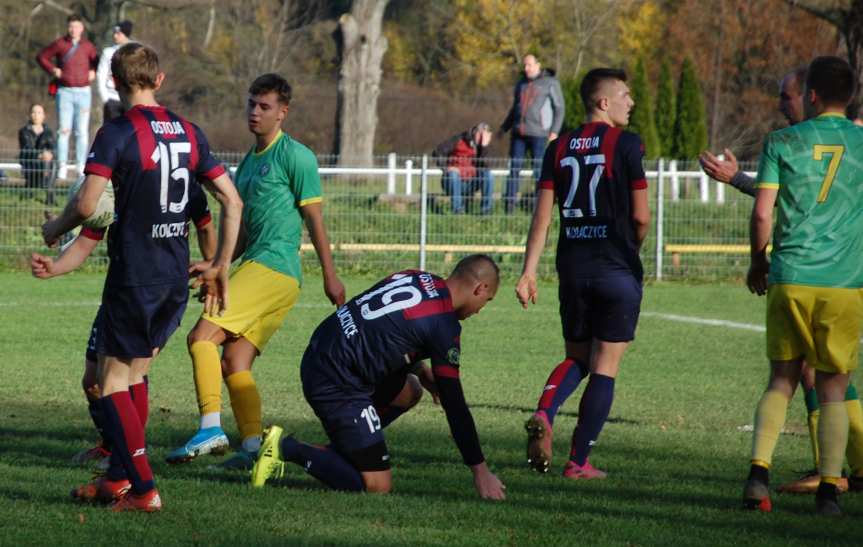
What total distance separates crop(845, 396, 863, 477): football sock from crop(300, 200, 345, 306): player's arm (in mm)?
2656

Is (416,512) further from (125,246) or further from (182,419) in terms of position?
(182,419)

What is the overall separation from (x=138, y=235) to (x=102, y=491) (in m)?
1.11

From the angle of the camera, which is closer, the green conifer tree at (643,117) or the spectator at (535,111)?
the spectator at (535,111)

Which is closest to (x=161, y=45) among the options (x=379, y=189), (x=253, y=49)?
(x=253, y=49)

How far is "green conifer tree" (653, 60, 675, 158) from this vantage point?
37344 mm

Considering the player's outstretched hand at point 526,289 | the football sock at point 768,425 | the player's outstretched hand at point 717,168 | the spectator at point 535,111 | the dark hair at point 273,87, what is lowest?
the football sock at point 768,425

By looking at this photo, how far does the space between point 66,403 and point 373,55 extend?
19.2 meters

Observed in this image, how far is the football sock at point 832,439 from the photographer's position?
615cm

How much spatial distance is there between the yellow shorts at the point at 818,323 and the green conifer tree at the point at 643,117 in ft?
96.5

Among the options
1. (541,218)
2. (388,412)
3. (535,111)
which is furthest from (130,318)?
(535,111)

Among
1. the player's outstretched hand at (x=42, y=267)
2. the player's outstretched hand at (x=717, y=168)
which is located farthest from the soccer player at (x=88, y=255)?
the player's outstretched hand at (x=717, y=168)

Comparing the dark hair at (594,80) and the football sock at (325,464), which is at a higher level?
the dark hair at (594,80)

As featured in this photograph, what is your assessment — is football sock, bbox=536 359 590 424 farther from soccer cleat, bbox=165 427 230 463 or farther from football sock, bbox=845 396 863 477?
soccer cleat, bbox=165 427 230 463

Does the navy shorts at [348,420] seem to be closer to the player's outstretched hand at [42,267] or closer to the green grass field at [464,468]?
the green grass field at [464,468]
